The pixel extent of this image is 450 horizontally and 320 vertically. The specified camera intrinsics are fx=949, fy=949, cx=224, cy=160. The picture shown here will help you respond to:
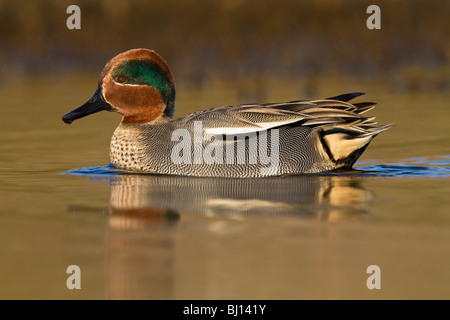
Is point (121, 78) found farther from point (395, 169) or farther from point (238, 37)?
point (238, 37)

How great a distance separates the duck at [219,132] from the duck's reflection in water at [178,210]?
0.15 metres

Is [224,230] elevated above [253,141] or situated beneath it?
situated beneath

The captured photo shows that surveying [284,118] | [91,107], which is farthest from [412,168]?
[91,107]

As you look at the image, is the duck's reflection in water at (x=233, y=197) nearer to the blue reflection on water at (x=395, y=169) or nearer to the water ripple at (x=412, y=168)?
the blue reflection on water at (x=395, y=169)

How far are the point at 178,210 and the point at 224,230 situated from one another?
631 mm

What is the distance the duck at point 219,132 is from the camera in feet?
23.0

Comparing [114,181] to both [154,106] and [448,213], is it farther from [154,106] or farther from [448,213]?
[448,213]

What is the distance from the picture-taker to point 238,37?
15594 mm

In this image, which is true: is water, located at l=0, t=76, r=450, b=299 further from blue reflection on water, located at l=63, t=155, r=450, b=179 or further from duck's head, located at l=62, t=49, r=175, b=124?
duck's head, located at l=62, t=49, r=175, b=124

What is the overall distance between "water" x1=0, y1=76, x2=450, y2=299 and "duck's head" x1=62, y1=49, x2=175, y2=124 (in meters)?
0.49

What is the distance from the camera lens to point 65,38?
605 inches

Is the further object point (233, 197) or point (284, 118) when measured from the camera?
point (284, 118)

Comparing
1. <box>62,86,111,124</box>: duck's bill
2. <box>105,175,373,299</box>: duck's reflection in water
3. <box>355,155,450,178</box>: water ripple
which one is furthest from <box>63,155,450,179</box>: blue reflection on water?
<box>62,86,111,124</box>: duck's bill

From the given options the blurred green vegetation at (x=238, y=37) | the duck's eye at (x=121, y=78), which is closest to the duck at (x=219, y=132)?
the duck's eye at (x=121, y=78)
